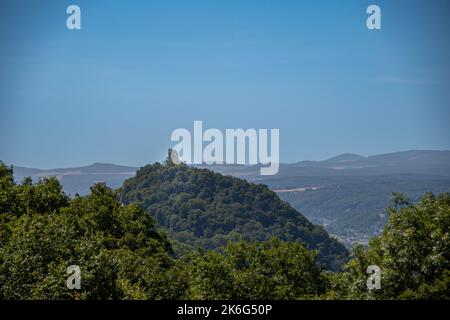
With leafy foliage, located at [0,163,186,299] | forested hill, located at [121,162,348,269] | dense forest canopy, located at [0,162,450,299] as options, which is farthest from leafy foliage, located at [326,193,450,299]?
forested hill, located at [121,162,348,269]

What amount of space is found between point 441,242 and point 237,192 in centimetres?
15961

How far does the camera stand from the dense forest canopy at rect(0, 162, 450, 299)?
97.6ft

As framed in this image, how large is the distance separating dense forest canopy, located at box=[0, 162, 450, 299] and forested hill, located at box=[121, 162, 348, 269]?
111299 mm

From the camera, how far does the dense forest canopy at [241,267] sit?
29.7m

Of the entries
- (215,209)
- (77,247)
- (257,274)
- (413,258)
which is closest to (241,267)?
(257,274)

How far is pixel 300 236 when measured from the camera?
534 feet

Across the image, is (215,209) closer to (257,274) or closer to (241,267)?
(241,267)

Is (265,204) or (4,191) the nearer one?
(4,191)

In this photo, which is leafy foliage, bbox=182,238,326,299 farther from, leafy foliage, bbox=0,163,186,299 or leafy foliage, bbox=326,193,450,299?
leafy foliage, bbox=326,193,450,299

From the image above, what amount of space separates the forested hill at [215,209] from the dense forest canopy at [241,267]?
111299mm

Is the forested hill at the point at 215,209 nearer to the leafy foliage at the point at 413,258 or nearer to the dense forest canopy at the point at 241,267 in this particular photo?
the dense forest canopy at the point at 241,267

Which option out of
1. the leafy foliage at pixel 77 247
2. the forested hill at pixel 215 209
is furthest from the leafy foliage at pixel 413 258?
the forested hill at pixel 215 209
